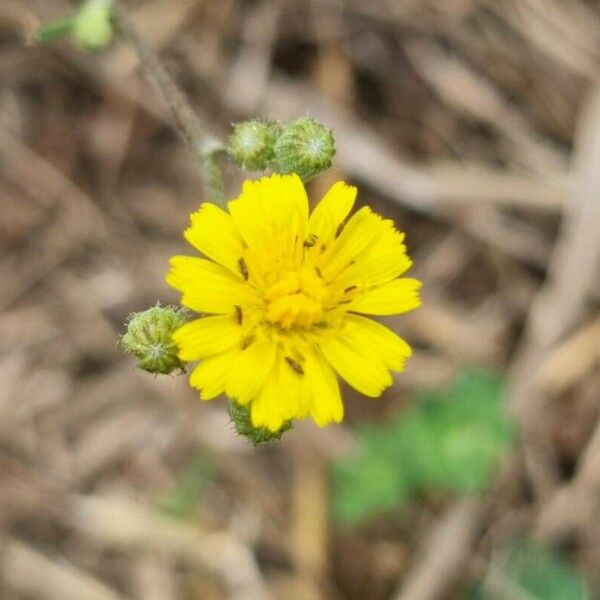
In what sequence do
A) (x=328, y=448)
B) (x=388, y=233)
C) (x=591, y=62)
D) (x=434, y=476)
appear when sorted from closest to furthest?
(x=388, y=233) → (x=434, y=476) → (x=328, y=448) → (x=591, y=62)

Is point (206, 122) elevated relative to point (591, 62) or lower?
lower

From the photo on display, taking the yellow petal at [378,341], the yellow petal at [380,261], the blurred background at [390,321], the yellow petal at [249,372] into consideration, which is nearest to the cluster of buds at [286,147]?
the yellow petal at [380,261]

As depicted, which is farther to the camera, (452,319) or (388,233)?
(452,319)

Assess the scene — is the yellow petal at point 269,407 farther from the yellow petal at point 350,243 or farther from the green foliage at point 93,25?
the green foliage at point 93,25

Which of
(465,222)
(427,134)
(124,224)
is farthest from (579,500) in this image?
(124,224)

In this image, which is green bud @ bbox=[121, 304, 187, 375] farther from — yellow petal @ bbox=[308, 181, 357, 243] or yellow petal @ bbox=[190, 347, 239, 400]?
yellow petal @ bbox=[308, 181, 357, 243]

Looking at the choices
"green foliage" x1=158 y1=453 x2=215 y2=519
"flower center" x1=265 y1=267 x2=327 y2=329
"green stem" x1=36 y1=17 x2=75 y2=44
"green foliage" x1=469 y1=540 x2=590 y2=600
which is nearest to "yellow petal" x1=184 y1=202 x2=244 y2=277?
"flower center" x1=265 y1=267 x2=327 y2=329

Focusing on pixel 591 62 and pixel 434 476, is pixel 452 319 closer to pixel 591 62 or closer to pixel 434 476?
pixel 434 476
